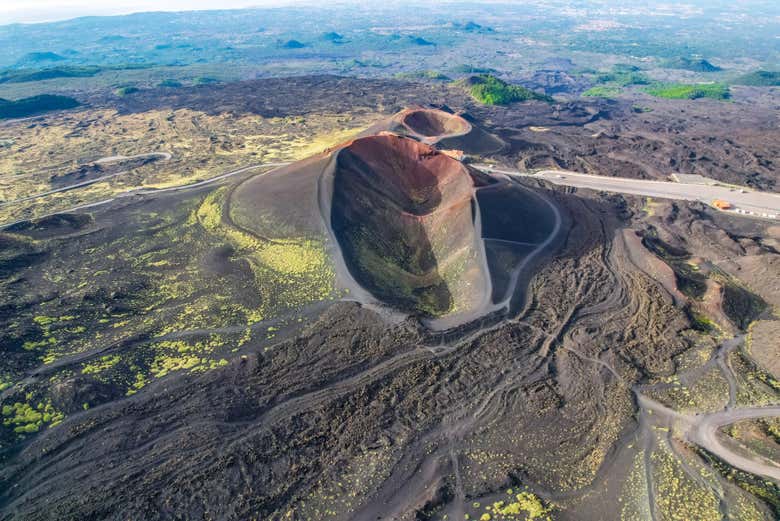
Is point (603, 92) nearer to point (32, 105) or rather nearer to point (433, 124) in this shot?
point (433, 124)

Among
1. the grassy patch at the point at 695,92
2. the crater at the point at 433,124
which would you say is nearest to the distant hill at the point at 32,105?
the crater at the point at 433,124

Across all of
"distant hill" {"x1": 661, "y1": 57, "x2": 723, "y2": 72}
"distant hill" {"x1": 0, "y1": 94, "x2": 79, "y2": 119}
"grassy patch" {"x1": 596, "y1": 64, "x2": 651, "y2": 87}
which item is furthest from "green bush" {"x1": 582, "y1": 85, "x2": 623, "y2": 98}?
"distant hill" {"x1": 0, "y1": 94, "x2": 79, "y2": 119}

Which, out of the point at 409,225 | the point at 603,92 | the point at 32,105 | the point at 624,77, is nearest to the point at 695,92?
the point at 603,92

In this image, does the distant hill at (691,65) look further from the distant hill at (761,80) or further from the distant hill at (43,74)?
the distant hill at (43,74)

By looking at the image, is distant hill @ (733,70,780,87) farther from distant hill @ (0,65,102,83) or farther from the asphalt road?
distant hill @ (0,65,102,83)

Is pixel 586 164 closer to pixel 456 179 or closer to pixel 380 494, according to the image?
pixel 456 179

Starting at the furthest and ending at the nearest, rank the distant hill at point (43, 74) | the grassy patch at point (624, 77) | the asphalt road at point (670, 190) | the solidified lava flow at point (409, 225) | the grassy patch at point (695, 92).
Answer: the grassy patch at point (624, 77), the distant hill at point (43, 74), the grassy patch at point (695, 92), the asphalt road at point (670, 190), the solidified lava flow at point (409, 225)
